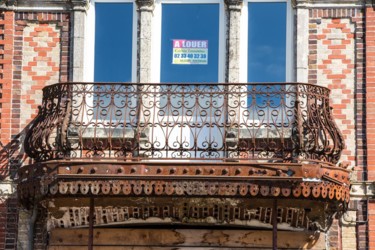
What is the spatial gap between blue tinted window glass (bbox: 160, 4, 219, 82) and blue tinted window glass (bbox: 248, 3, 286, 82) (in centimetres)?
49

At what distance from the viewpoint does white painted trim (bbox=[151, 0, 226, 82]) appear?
17719 mm

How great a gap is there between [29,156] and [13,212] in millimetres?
1102

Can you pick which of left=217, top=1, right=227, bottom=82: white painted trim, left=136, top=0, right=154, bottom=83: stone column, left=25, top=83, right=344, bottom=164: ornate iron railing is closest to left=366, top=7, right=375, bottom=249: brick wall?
left=25, top=83, right=344, bottom=164: ornate iron railing

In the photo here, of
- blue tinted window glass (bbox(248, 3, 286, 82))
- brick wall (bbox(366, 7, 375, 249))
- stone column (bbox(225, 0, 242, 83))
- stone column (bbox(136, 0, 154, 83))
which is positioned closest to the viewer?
brick wall (bbox(366, 7, 375, 249))

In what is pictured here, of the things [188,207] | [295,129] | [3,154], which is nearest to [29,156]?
[3,154]

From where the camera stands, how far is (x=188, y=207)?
1673cm

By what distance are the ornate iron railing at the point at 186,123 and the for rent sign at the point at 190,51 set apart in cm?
59

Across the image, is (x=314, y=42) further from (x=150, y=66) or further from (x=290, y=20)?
(x=150, y=66)

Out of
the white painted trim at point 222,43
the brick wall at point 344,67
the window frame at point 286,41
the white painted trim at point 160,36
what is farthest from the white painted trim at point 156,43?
the brick wall at point 344,67

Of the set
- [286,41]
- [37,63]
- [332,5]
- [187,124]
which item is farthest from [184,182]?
[332,5]

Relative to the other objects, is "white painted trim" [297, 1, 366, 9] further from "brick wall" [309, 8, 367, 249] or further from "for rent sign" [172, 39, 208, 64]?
"for rent sign" [172, 39, 208, 64]

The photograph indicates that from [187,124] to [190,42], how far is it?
2030 millimetres

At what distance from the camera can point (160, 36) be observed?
18.0 meters

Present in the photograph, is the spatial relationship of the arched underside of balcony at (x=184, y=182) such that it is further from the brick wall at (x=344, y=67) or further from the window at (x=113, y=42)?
the window at (x=113, y=42)
